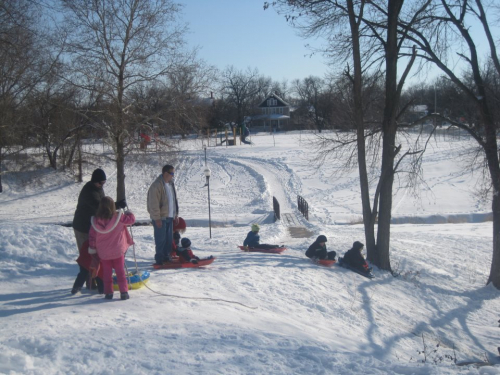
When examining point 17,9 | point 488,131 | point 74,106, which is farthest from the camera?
point 74,106

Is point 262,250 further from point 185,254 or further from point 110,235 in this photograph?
point 110,235

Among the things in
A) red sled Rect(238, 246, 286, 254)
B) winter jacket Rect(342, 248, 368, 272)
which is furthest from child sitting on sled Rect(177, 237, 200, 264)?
winter jacket Rect(342, 248, 368, 272)

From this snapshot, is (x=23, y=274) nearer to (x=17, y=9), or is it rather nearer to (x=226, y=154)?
(x=17, y=9)

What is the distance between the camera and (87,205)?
22.5 feet

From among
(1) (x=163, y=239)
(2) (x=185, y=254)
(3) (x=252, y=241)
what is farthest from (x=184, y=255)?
(3) (x=252, y=241)

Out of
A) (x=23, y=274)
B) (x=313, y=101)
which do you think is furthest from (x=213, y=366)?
(x=313, y=101)

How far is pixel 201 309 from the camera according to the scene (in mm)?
6234

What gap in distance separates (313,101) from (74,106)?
2831 inches

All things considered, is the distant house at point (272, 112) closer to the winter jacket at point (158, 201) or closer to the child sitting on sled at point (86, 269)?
the winter jacket at point (158, 201)

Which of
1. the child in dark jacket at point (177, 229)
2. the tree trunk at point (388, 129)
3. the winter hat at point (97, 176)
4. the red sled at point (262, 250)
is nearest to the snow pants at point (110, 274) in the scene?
the winter hat at point (97, 176)

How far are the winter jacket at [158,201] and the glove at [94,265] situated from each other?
1.92 meters

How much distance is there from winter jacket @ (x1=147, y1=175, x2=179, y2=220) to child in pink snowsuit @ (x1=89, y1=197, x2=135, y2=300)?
6.56 ft

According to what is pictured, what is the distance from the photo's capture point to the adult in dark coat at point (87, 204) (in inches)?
270

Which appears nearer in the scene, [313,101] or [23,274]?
[23,274]
